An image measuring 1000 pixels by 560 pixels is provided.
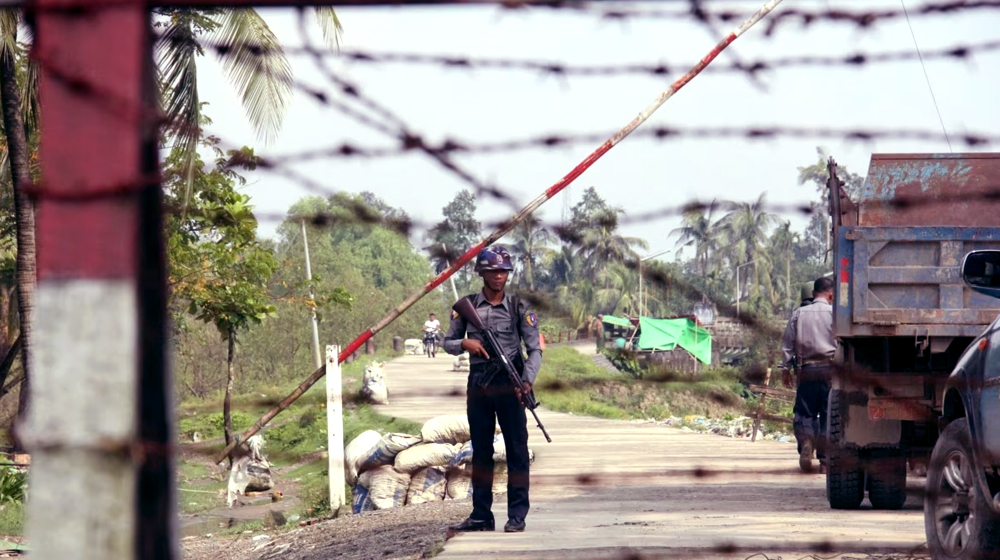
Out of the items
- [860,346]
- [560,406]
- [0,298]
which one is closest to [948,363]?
[860,346]

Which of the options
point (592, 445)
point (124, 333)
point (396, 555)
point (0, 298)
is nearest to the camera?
point (124, 333)

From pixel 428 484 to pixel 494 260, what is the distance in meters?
4.73

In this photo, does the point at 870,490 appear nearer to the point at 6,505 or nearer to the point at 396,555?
the point at 396,555

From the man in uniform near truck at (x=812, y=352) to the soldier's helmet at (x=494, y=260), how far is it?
2.71 meters

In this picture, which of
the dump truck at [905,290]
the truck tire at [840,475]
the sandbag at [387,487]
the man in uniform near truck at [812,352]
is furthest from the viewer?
the sandbag at [387,487]

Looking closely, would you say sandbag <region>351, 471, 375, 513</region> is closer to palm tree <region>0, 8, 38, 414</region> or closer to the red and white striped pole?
palm tree <region>0, 8, 38, 414</region>

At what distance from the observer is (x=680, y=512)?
8.12 m

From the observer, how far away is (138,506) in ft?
5.27

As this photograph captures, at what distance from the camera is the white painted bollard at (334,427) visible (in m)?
9.50

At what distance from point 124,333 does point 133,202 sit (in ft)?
0.55

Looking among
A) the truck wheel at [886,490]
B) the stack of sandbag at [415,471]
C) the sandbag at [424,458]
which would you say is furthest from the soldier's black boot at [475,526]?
the sandbag at [424,458]

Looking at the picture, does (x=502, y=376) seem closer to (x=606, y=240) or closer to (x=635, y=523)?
(x=635, y=523)

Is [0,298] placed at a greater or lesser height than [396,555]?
greater

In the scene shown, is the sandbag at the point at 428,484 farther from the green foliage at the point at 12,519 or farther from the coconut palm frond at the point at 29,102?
the coconut palm frond at the point at 29,102
